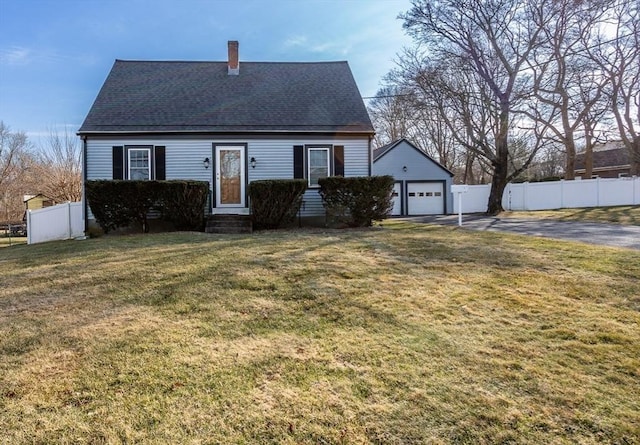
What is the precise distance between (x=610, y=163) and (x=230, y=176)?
34.9 meters

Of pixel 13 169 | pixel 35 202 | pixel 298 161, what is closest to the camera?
pixel 298 161

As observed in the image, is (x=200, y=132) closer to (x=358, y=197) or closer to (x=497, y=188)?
(x=358, y=197)

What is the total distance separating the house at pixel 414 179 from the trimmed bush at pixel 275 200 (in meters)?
13.3

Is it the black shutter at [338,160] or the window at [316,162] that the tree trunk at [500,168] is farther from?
the window at [316,162]

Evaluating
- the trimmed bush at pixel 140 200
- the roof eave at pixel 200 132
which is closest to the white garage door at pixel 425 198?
the roof eave at pixel 200 132

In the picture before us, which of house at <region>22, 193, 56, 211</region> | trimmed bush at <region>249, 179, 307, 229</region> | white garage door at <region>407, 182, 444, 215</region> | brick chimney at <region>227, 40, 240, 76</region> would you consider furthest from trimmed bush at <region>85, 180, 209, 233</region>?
house at <region>22, 193, 56, 211</region>

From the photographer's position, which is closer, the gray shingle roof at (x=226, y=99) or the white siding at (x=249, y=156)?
the white siding at (x=249, y=156)

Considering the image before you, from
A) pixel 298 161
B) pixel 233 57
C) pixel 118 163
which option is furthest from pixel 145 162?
pixel 233 57

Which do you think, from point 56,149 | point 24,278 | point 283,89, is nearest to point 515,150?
point 283,89

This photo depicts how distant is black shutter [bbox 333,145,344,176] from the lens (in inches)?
504

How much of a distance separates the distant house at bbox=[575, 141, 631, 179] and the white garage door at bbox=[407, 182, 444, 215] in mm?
16443

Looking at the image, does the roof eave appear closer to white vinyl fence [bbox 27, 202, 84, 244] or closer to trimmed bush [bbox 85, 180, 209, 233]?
trimmed bush [bbox 85, 180, 209, 233]

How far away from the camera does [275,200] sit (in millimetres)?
10930

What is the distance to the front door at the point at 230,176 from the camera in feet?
41.5
